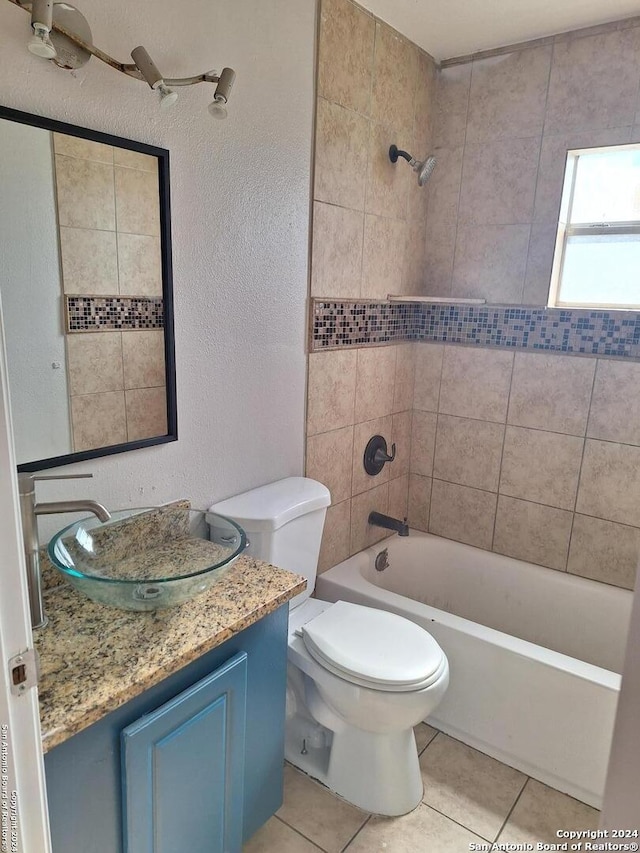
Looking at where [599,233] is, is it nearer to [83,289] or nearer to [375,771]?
[83,289]

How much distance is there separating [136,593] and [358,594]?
115 cm

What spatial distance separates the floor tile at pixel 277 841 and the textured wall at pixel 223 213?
1002mm

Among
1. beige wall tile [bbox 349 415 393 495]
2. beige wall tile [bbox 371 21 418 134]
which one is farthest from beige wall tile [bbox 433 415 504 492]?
beige wall tile [bbox 371 21 418 134]

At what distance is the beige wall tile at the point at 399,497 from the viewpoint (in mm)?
2854

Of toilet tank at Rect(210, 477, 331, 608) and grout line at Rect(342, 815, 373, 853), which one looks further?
toilet tank at Rect(210, 477, 331, 608)

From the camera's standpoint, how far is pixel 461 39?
236 centimetres

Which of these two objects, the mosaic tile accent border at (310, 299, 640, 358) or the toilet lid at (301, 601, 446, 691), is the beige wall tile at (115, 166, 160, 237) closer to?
the mosaic tile accent border at (310, 299, 640, 358)

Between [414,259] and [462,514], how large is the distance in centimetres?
122

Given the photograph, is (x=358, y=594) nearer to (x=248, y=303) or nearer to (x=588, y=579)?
(x=588, y=579)

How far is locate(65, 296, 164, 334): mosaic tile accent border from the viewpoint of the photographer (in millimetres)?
1439

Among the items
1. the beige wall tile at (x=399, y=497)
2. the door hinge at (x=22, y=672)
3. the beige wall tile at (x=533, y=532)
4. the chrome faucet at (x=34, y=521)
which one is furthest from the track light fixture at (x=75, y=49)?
the beige wall tile at (x=533, y=532)

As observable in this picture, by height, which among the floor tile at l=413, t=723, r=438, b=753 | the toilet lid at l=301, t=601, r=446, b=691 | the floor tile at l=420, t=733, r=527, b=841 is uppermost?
the toilet lid at l=301, t=601, r=446, b=691

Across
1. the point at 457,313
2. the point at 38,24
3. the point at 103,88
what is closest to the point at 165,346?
the point at 103,88

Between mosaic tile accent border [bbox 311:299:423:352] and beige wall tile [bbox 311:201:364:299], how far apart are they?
6 centimetres
